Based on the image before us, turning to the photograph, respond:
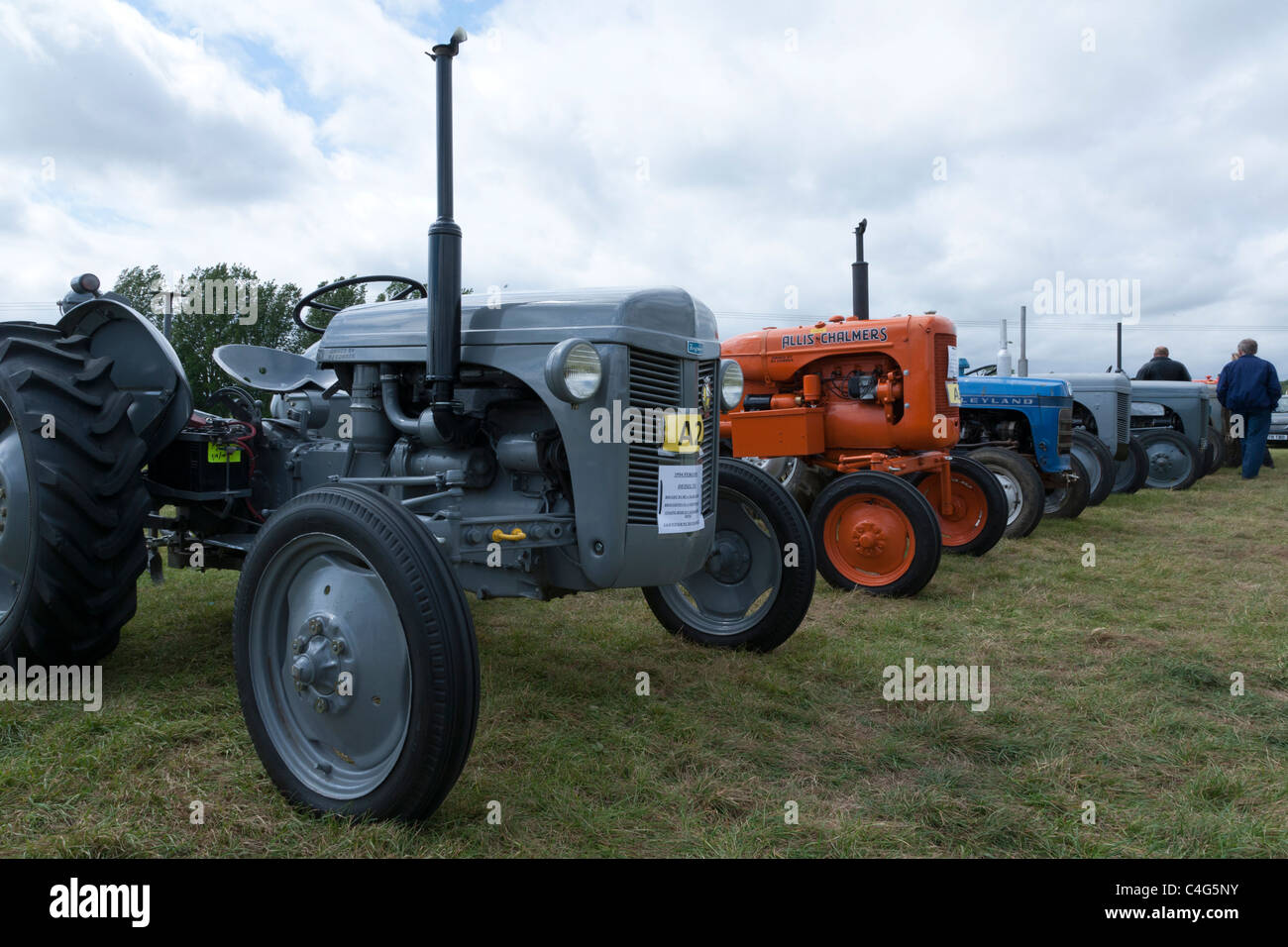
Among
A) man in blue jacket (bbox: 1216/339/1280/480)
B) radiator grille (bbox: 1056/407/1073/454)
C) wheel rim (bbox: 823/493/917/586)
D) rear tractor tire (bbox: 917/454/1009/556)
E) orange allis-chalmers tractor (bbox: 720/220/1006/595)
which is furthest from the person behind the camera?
man in blue jacket (bbox: 1216/339/1280/480)

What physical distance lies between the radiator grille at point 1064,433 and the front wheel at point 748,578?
17.1ft

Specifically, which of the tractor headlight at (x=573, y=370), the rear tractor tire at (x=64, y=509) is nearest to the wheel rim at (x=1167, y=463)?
the tractor headlight at (x=573, y=370)

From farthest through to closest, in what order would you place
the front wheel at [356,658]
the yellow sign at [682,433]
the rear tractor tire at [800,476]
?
the rear tractor tire at [800,476], the yellow sign at [682,433], the front wheel at [356,658]

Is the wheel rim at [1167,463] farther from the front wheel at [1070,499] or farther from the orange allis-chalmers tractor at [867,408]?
the orange allis-chalmers tractor at [867,408]

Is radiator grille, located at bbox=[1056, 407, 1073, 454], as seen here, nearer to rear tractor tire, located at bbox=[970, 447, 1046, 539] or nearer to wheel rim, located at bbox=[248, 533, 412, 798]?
rear tractor tire, located at bbox=[970, 447, 1046, 539]

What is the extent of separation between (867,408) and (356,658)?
4508mm

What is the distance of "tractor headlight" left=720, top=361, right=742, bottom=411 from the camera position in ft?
10.7

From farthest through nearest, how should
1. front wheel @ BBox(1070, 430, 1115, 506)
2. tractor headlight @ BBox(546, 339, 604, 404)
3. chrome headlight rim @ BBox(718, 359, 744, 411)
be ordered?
front wheel @ BBox(1070, 430, 1115, 506)
chrome headlight rim @ BBox(718, 359, 744, 411)
tractor headlight @ BBox(546, 339, 604, 404)

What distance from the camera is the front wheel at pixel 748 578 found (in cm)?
364

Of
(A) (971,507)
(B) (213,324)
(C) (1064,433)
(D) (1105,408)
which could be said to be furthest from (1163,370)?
(B) (213,324)

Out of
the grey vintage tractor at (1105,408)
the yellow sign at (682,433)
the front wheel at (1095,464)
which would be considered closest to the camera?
the yellow sign at (682,433)

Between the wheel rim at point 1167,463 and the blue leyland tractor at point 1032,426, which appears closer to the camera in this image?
the blue leyland tractor at point 1032,426

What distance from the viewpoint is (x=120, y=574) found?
3.13 metres

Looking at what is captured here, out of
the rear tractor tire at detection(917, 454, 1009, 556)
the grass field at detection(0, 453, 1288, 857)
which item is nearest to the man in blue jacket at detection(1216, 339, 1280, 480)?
the rear tractor tire at detection(917, 454, 1009, 556)
